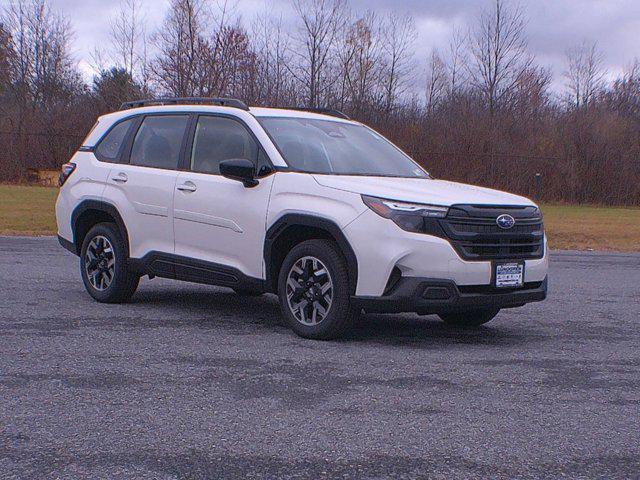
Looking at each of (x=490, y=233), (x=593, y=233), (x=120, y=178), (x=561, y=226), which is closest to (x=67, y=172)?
(x=120, y=178)

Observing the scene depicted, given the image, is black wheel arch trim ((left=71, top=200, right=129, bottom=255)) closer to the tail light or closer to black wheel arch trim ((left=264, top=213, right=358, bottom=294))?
the tail light

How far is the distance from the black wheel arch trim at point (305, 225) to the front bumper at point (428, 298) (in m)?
0.24

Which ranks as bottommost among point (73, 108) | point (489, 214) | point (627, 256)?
point (627, 256)

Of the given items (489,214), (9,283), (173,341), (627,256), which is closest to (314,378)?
(173,341)

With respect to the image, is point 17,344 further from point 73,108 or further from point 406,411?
point 73,108

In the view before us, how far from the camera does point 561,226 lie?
25.1m

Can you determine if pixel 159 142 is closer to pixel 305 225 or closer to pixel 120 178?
pixel 120 178

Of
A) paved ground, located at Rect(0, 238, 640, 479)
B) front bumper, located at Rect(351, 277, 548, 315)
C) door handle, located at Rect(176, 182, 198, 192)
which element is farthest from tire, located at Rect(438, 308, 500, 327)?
door handle, located at Rect(176, 182, 198, 192)

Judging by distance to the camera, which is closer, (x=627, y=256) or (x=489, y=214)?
(x=489, y=214)

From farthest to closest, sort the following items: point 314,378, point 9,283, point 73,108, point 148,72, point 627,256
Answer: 1. point 73,108
2. point 148,72
3. point 627,256
4. point 9,283
5. point 314,378

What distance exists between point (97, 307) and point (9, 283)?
6.41 ft

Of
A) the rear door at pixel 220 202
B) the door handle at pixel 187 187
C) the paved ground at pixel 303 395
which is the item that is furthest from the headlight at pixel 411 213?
the door handle at pixel 187 187

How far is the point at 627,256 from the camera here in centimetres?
1725

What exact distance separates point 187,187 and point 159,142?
81 cm
